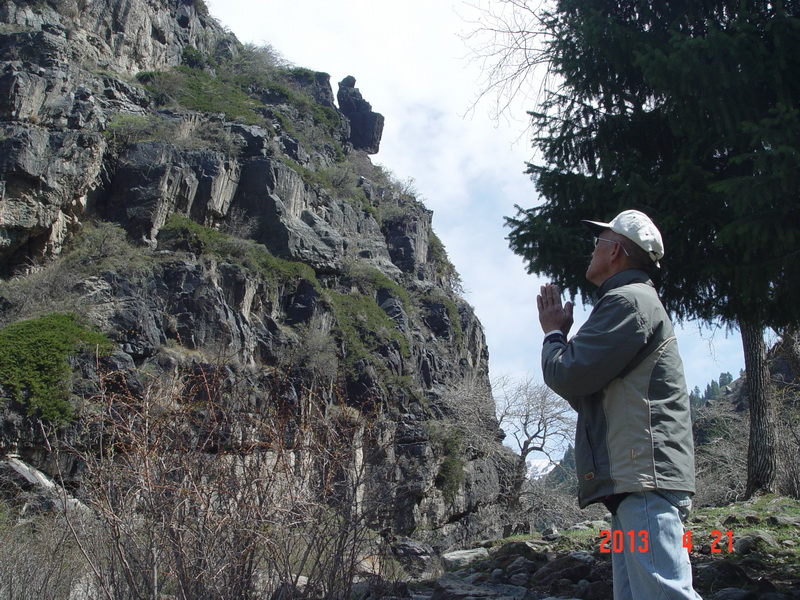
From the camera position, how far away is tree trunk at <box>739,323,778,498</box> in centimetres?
997

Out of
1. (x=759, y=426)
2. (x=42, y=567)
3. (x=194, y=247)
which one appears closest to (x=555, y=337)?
(x=42, y=567)

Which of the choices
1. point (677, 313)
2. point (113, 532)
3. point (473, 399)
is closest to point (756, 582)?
point (677, 313)

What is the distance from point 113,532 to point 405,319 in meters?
26.8

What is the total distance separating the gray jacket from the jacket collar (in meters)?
0.11

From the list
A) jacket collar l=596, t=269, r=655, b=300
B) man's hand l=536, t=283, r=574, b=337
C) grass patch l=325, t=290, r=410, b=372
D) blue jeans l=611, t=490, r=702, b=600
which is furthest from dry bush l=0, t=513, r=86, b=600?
grass patch l=325, t=290, r=410, b=372

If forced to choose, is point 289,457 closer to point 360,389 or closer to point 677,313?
point 677,313

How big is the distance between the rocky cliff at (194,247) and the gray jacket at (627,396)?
14.2 meters

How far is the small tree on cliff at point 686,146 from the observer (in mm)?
4738

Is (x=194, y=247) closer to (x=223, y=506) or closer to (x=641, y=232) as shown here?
(x=223, y=506)

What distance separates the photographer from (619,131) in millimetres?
6320

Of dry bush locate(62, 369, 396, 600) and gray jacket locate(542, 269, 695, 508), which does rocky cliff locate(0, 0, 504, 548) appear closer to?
dry bush locate(62, 369, 396, 600)

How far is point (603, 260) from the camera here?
274 cm

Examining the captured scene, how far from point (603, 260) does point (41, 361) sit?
54.5 feet

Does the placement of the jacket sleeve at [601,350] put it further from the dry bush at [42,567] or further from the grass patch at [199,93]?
the grass patch at [199,93]
